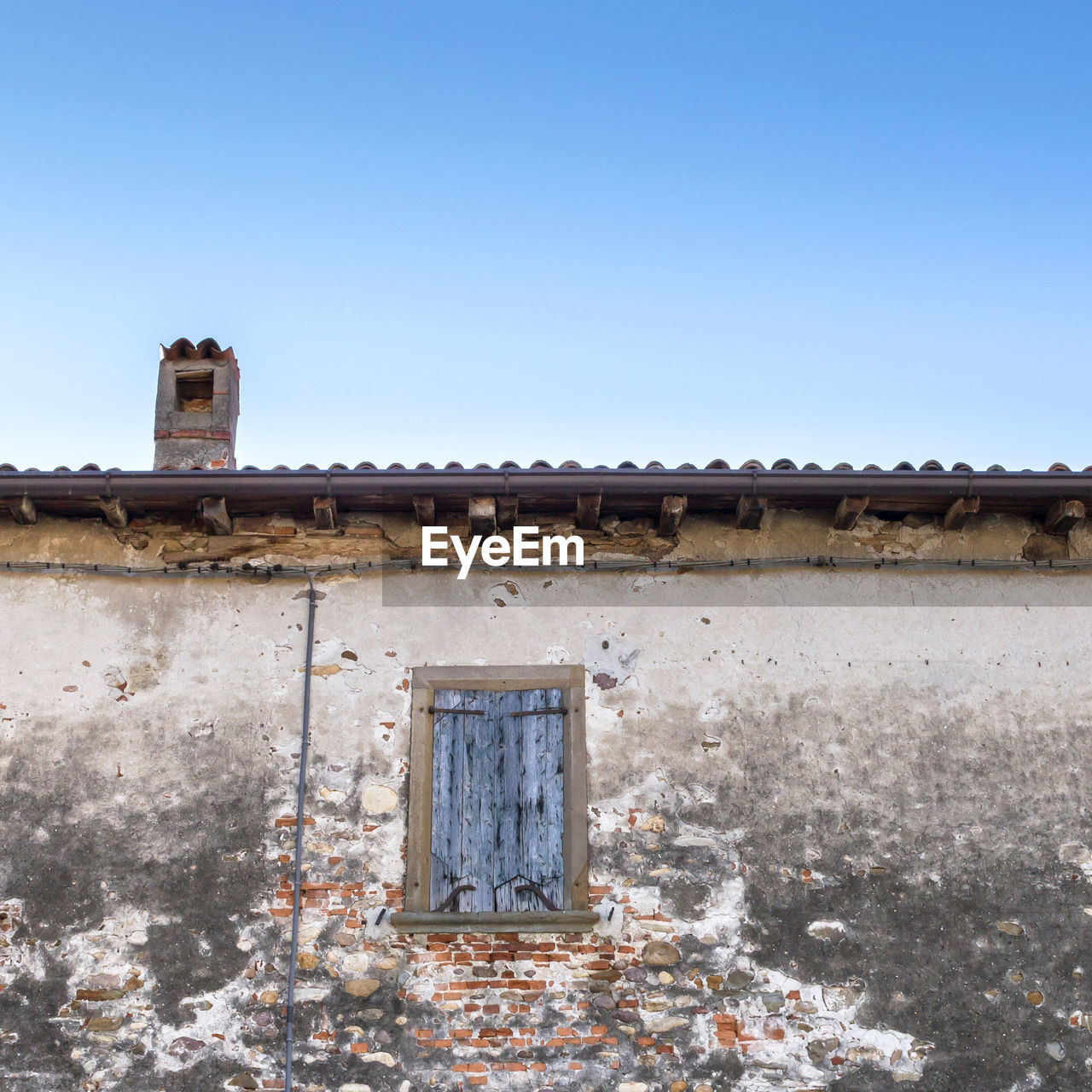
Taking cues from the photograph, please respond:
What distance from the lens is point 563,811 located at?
653 centimetres

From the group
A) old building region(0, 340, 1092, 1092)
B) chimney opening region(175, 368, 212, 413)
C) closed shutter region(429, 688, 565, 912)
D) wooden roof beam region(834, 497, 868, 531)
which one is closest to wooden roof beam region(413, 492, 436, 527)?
old building region(0, 340, 1092, 1092)

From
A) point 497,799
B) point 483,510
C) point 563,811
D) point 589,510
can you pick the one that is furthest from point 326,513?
point 563,811

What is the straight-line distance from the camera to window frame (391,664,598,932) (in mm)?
6234

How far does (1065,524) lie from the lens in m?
7.27

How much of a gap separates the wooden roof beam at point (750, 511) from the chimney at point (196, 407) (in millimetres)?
3728

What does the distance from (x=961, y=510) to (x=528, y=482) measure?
2.72 metres

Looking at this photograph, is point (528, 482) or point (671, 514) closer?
point (528, 482)

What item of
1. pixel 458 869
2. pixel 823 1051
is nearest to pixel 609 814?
pixel 458 869

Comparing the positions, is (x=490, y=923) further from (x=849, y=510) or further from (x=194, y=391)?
(x=194, y=391)

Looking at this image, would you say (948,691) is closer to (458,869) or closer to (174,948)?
(458,869)

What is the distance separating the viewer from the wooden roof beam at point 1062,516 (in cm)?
708

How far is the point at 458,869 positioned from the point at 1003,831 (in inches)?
124

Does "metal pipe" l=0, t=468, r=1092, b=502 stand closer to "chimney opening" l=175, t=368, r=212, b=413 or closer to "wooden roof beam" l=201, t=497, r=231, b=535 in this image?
"wooden roof beam" l=201, t=497, r=231, b=535

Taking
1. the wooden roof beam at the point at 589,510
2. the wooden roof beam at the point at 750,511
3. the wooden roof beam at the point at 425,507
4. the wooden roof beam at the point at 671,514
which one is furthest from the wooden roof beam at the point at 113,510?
the wooden roof beam at the point at 750,511
